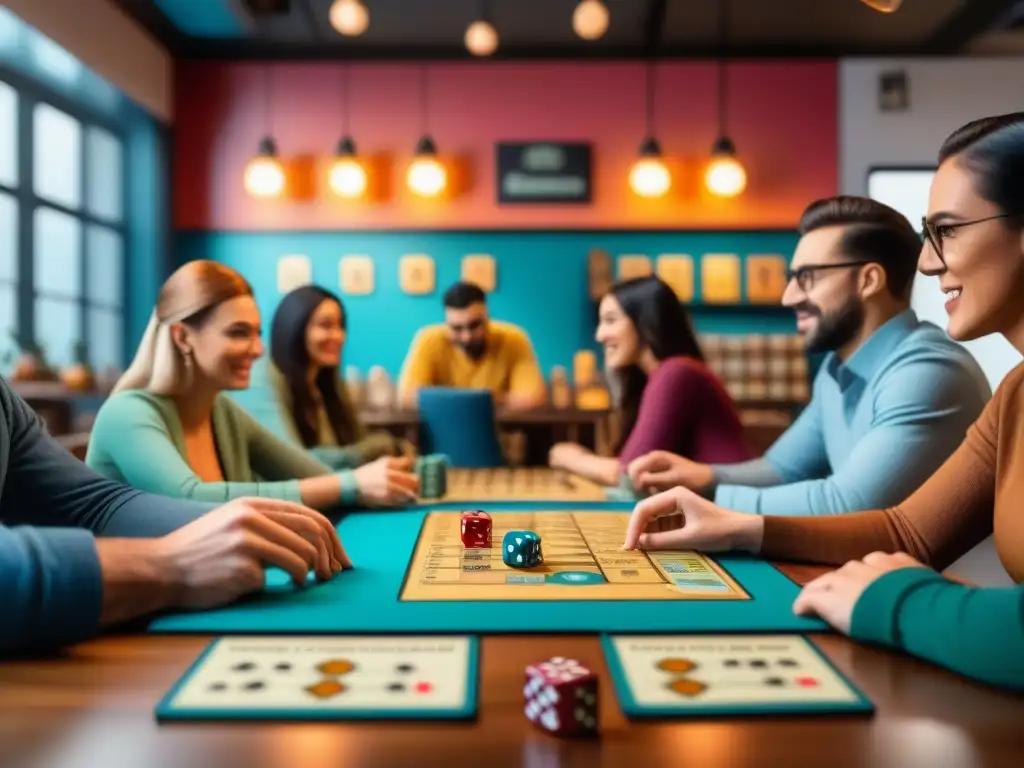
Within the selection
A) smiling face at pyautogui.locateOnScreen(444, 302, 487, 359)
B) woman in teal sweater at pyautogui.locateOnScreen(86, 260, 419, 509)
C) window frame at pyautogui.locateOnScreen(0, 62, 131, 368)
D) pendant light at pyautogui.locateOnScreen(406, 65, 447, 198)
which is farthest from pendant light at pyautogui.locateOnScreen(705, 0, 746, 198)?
woman in teal sweater at pyautogui.locateOnScreen(86, 260, 419, 509)

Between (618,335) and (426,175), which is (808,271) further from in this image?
(426,175)

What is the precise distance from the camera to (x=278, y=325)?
10.1ft

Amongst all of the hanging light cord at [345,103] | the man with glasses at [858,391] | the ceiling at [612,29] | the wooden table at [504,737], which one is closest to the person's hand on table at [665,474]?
the man with glasses at [858,391]

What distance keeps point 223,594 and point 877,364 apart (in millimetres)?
1332

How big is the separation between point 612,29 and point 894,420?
4.97 metres

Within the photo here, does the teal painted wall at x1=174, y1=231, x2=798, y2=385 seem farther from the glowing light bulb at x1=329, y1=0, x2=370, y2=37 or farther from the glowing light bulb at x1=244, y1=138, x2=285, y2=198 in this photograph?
the glowing light bulb at x1=329, y1=0, x2=370, y2=37

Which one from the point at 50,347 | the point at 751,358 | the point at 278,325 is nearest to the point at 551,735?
the point at 278,325

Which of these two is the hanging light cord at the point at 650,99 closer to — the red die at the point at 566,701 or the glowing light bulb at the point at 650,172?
the glowing light bulb at the point at 650,172

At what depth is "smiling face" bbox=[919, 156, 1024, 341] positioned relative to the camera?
3.79 feet

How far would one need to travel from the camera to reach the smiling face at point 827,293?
6.18 ft

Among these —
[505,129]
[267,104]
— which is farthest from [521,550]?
[267,104]

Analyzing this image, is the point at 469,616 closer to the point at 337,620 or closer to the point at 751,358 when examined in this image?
the point at 337,620

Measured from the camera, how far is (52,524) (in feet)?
4.56

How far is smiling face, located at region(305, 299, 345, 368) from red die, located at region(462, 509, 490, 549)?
176 cm
